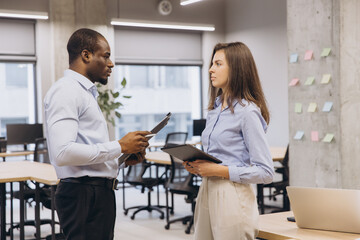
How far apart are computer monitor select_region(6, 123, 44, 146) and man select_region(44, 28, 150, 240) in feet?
19.5

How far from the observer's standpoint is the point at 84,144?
6.09 ft

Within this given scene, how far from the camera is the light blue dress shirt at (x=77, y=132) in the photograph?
5.98ft

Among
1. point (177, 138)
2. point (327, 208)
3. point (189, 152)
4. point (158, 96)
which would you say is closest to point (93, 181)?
point (189, 152)

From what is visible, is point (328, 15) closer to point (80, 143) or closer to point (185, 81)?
point (80, 143)

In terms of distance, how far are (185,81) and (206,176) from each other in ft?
25.1

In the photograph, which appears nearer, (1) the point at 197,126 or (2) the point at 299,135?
(2) the point at 299,135

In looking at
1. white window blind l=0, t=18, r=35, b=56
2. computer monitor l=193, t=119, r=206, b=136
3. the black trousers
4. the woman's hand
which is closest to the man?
the black trousers

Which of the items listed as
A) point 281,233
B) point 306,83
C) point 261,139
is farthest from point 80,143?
point 306,83

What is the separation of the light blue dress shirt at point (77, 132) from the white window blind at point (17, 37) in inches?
251

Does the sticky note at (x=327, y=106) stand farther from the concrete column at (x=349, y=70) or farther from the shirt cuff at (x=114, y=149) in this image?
the shirt cuff at (x=114, y=149)

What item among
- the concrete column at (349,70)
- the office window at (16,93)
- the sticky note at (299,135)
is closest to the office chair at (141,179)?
the sticky note at (299,135)

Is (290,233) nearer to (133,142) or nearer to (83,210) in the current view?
(133,142)

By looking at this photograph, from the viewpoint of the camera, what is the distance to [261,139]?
74.5 inches

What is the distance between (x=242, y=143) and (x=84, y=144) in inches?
24.1
